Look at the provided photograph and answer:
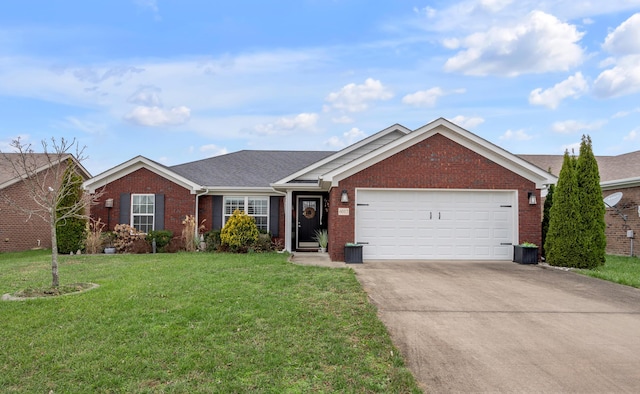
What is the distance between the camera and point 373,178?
1220 centimetres

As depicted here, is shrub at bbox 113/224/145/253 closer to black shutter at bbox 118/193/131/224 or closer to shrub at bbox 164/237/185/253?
black shutter at bbox 118/193/131/224

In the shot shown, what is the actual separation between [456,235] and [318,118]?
9.70 metres

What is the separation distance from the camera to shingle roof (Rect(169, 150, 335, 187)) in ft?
54.4

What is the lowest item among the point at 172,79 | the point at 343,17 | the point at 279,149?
Result: the point at 279,149

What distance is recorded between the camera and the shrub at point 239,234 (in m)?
14.3

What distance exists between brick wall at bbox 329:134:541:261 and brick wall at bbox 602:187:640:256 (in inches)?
196

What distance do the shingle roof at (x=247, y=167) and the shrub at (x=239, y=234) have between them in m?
2.06

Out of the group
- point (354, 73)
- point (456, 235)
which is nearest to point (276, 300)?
point (456, 235)

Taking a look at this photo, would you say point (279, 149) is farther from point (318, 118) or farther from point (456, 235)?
point (456, 235)

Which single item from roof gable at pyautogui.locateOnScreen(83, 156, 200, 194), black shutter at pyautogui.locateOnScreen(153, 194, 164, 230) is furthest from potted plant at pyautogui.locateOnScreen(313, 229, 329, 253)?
black shutter at pyautogui.locateOnScreen(153, 194, 164, 230)

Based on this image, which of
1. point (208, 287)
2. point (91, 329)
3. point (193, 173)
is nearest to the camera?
point (91, 329)

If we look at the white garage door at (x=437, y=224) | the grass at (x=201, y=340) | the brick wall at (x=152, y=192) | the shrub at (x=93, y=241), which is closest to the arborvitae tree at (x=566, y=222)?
the white garage door at (x=437, y=224)

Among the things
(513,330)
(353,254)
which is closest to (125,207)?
(353,254)

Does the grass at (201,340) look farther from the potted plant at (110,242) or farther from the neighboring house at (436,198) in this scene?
the potted plant at (110,242)
